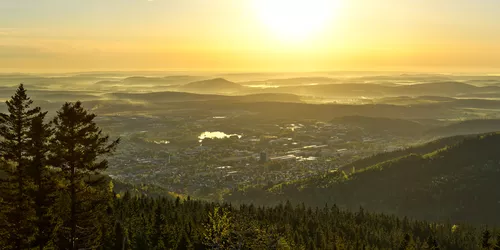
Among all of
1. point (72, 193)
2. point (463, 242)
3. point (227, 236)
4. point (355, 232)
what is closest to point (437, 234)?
point (463, 242)

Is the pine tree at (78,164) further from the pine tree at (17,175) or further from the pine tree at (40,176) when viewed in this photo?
the pine tree at (17,175)

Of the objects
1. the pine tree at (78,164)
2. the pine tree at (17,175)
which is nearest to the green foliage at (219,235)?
the pine tree at (78,164)

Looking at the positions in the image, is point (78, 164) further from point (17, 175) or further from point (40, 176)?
point (17, 175)

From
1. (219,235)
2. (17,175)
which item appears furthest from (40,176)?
(219,235)

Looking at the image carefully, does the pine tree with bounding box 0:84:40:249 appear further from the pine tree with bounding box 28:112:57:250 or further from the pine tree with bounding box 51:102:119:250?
the pine tree with bounding box 51:102:119:250

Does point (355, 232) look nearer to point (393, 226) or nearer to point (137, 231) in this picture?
point (393, 226)

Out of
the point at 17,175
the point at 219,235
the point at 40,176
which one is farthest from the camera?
the point at 219,235

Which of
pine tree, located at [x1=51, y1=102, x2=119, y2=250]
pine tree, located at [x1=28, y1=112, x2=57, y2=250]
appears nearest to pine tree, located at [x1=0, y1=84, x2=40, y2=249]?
pine tree, located at [x1=28, y1=112, x2=57, y2=250]
